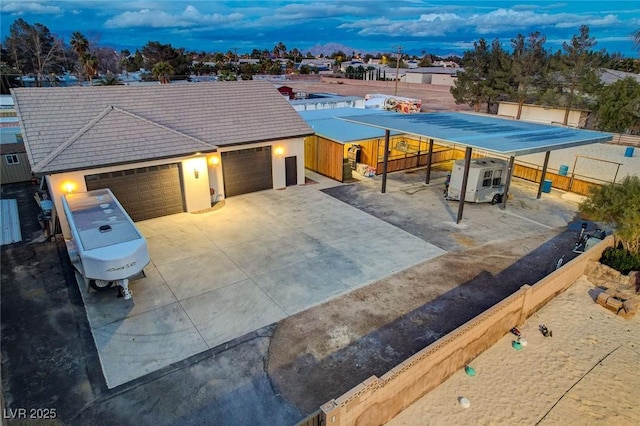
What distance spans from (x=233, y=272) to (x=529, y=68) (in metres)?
41.1

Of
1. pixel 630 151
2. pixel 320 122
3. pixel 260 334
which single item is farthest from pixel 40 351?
pixel 630 151

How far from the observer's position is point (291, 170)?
2097cm

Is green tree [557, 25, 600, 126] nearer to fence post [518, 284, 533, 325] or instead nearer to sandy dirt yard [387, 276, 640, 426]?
sandy dirt yard [387, 276, 640, 426]

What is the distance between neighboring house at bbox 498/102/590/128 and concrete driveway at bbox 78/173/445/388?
30.6 m

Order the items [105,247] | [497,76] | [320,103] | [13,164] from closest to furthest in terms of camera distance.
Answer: [105,247] → [13,164] → [320,103] → [497,76]

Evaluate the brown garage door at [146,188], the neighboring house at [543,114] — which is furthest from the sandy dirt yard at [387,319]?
the neighboring house at [543,114]

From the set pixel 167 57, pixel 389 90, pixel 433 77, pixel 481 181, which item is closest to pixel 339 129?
pixel 481 181

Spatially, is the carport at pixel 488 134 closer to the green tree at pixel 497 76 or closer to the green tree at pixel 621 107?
the green tree at pixel 621 107

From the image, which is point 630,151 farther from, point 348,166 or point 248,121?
point 248,121

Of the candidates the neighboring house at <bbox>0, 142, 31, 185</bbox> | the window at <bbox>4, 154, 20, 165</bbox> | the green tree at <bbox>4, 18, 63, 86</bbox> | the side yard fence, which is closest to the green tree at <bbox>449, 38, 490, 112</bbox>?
the side yard fence

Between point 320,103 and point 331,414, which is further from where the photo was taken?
point 320,103

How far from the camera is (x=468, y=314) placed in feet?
35.0

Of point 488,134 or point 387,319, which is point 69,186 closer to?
point 387,319

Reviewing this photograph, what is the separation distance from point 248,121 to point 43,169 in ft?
29.9
